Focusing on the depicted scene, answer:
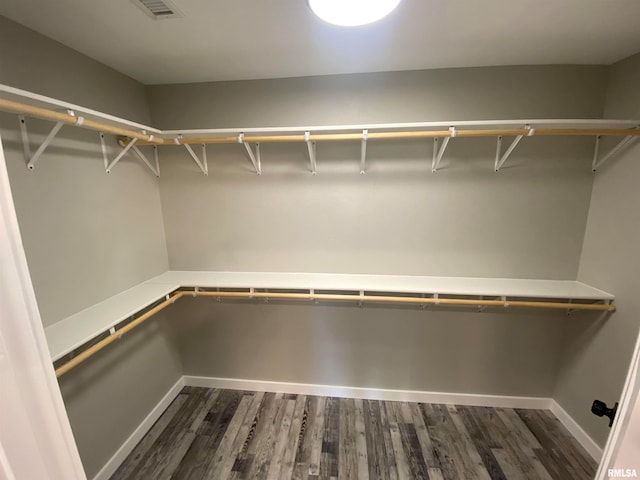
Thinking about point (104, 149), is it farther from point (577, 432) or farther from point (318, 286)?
point (577, 432)

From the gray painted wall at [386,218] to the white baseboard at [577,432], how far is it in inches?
6.0

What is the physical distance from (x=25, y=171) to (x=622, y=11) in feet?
8.41

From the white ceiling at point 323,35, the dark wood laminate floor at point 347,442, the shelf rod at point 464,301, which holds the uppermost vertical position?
the white ceiling at point 323,35

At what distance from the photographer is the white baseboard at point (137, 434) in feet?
5.21

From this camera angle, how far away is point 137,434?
1.81 metres

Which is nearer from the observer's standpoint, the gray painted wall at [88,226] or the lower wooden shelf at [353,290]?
the gray painted wall at [88,226]

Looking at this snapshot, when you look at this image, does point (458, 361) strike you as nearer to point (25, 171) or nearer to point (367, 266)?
point (367, 266)

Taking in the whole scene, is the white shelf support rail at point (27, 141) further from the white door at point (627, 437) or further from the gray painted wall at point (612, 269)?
the gray painted wall at point (612, 269)

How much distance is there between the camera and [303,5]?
1.07 metres

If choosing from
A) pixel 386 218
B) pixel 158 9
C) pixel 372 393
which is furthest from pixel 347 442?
pixel 158 9

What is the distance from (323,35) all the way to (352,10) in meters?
0.25

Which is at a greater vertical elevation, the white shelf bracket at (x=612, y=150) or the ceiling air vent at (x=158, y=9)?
the ceiling air vent at (x=158, y=9)

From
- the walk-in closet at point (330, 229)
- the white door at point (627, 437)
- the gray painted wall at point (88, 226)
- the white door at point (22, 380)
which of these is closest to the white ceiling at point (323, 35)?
the walk-in closet at point (330, 229)

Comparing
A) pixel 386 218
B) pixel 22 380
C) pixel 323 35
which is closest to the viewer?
pixel 22 380
